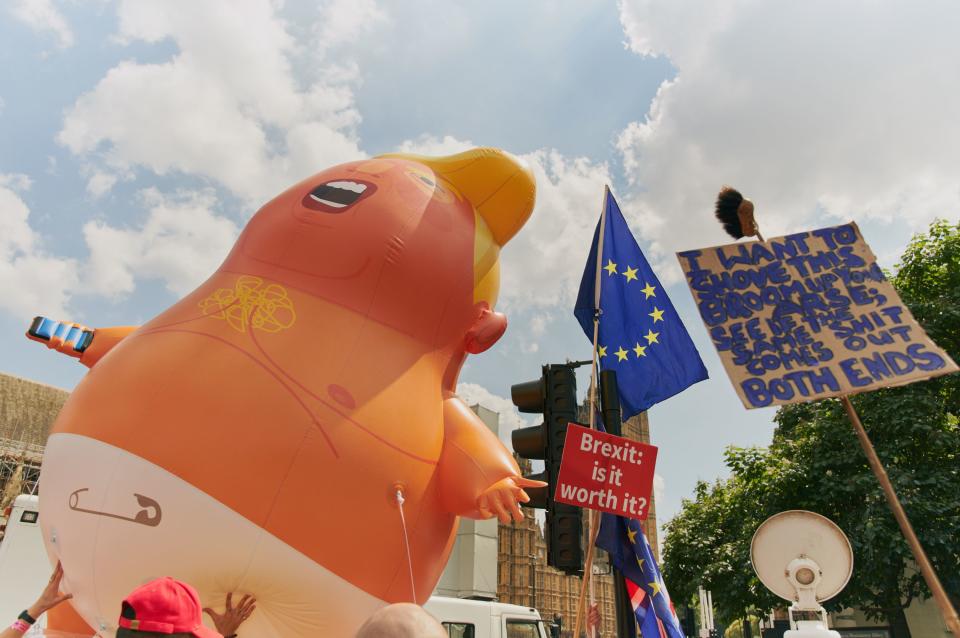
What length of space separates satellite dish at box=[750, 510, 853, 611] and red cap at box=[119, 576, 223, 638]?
3.87 meters

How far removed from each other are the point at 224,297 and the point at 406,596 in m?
2.97

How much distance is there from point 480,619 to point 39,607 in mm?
6227

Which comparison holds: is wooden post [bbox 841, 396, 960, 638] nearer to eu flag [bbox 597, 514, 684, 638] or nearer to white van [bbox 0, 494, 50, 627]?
eu flag [bbox 597, 514, 684, 638]

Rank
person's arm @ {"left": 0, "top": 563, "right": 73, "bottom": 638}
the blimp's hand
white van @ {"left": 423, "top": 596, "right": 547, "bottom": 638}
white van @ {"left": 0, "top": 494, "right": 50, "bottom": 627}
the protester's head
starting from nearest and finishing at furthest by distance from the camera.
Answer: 1. the protester's head
2. person's arm @ {"left": 0, "top": 563, "right": 73, "bottom": 638}
3. the blimp's hand
4. white van @ {"left": 0, "top": 494, "right": 50, "bottom": 627}
5. white van @ {"left": 423, "top": 596, "right": 547, "bottom": 638}

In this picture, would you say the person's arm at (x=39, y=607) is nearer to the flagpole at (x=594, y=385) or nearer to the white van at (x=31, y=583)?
the flagpole at (x=594, y=385)

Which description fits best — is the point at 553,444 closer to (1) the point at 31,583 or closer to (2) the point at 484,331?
(2) the point at 484,331

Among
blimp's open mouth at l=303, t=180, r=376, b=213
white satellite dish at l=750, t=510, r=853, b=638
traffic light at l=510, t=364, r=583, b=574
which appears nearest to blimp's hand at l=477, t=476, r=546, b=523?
traffic light at l=510, t=364, r=583, b=574

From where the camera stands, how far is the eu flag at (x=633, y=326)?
7355mm

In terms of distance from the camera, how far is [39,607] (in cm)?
412

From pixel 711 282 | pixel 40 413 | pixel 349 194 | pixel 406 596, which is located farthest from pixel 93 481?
pixel 40 413

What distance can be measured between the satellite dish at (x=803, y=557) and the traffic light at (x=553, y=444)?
145 centimetres

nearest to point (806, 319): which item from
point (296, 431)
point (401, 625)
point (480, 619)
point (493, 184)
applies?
point (493, 184)

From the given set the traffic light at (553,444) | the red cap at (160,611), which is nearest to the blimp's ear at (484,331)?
the traffic light at (553,444)

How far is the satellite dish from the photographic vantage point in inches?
179
